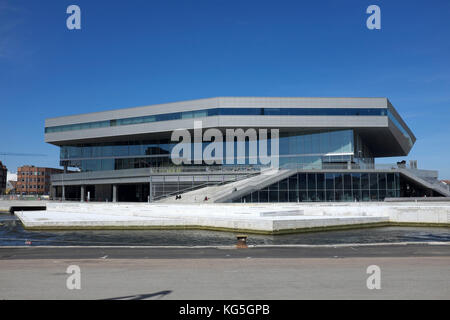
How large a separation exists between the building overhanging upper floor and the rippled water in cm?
3211

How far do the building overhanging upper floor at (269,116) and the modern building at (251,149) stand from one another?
0.15 metres

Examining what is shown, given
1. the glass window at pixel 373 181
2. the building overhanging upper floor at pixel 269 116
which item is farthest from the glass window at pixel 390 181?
the building overhanging upper floor at pixel 269 116

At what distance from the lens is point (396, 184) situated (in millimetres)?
54344

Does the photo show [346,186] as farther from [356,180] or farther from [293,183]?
[293,183]

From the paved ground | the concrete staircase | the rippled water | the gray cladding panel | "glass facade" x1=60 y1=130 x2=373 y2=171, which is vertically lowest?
the rippled water

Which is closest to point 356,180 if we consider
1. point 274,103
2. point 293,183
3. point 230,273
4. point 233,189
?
point 293,183

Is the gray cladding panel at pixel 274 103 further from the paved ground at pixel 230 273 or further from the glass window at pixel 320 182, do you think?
the paved ground at pixel 230 273

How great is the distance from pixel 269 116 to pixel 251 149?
6.27 meters

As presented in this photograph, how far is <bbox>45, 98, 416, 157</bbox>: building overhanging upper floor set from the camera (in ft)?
201

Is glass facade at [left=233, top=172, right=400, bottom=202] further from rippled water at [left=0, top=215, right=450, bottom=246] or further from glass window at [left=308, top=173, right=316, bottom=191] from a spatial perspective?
rippled water at [left=0, top=215, right=450, bottom=246]

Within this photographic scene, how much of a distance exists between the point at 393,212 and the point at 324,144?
1131 inches

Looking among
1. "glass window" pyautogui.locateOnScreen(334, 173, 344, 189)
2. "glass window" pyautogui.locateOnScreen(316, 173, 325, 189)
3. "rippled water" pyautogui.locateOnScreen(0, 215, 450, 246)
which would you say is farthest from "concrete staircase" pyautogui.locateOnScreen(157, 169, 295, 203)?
A: "rippled water" pyautogui.locateOnScreen(0, 215, 450, 246)

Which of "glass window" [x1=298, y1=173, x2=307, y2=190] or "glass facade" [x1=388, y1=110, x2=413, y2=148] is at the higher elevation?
"glass facade" [x1=388, y1=110, x2=413, y2=148]
